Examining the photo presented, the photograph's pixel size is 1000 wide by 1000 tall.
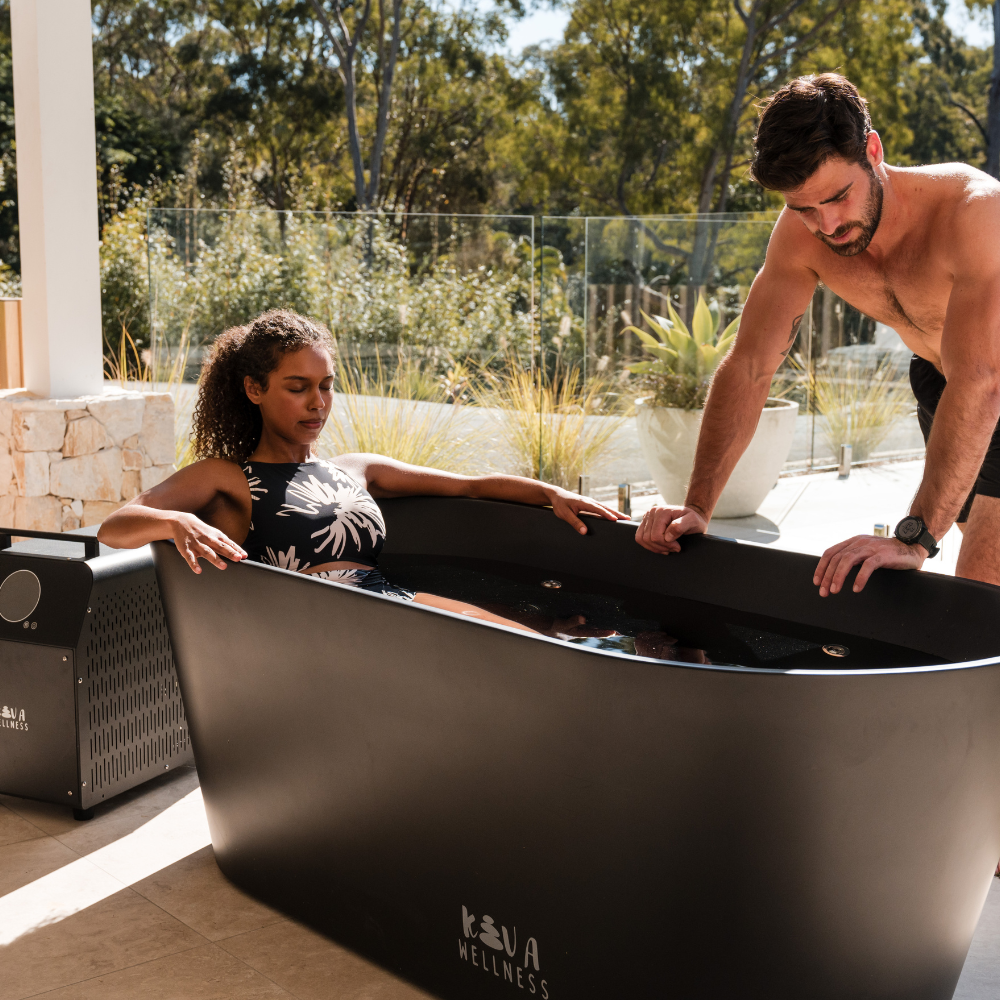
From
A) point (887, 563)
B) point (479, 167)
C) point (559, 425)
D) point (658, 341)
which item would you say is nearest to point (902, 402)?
point (658, 341)

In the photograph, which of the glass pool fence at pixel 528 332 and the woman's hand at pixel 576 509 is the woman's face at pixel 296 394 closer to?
the woman's hand at pixel 576 509

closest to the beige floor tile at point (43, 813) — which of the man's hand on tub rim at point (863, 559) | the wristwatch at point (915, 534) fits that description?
the man's hand on tub rim at point (863, 559)

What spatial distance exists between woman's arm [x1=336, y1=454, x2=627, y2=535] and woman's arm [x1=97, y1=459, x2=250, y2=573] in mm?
366

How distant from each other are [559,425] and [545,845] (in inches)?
147

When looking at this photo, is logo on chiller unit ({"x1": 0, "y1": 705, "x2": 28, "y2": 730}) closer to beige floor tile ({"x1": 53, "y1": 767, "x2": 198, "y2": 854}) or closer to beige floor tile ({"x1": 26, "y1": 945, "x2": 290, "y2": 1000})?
beige floor tile ({"x1": 53, "y1": 767, "x2": 198, "y2": 854})

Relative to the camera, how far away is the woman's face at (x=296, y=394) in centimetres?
231

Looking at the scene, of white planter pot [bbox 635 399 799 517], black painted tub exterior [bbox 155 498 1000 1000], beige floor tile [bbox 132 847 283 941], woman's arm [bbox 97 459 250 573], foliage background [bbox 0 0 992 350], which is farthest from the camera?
foliage background [bbox 0 0 992 350]

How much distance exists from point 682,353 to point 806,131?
10.8 feet

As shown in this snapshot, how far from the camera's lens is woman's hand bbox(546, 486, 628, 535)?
2.39 m

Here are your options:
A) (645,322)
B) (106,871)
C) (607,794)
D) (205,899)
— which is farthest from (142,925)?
(645,322)

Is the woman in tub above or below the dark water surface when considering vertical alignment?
above

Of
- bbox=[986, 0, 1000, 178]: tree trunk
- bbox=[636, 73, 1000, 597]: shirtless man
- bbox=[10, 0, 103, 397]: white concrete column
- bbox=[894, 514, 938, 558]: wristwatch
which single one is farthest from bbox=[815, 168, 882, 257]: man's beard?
bbox=[986, 0, 1000, 178]: tree trunk

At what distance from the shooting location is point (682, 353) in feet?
16.9

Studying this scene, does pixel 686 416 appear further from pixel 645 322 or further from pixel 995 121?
pixel 995 121
